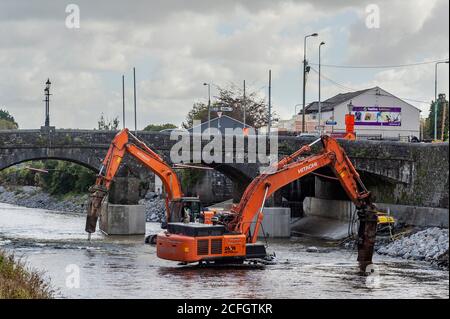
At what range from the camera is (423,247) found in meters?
57.5

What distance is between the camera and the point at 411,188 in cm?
6825

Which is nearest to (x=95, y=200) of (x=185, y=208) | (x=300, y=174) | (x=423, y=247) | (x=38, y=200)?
(x=185, y=208)

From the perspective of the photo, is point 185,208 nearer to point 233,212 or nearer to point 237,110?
point 233,212

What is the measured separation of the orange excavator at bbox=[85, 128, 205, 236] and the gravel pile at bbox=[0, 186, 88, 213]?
5138 centimetres

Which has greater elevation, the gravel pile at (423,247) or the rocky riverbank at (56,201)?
the rocky riverbank at (56,201)

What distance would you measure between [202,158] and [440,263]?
82.2 ft

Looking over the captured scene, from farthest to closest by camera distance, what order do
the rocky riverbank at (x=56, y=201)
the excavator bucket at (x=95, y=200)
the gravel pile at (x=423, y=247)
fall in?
the rocky riverbank at (x=56, y=201) → the gravel pile at (x=423, y=247) → the excavator bucket at (x=95, y=200)

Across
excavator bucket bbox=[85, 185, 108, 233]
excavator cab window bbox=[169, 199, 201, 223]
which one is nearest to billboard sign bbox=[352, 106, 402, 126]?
excavator cab window bbox=[169, 199, 201, 223]

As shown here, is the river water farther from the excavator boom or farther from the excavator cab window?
the excavator cab window

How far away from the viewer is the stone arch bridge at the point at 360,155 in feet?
218

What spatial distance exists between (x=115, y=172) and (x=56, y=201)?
7327 cm

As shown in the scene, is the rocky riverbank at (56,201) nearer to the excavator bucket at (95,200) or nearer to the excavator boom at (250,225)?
the excavator bucket at (95,200)

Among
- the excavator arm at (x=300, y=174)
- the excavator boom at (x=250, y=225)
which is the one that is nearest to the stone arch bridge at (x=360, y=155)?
the excavator arm at (x=300, y=174)
